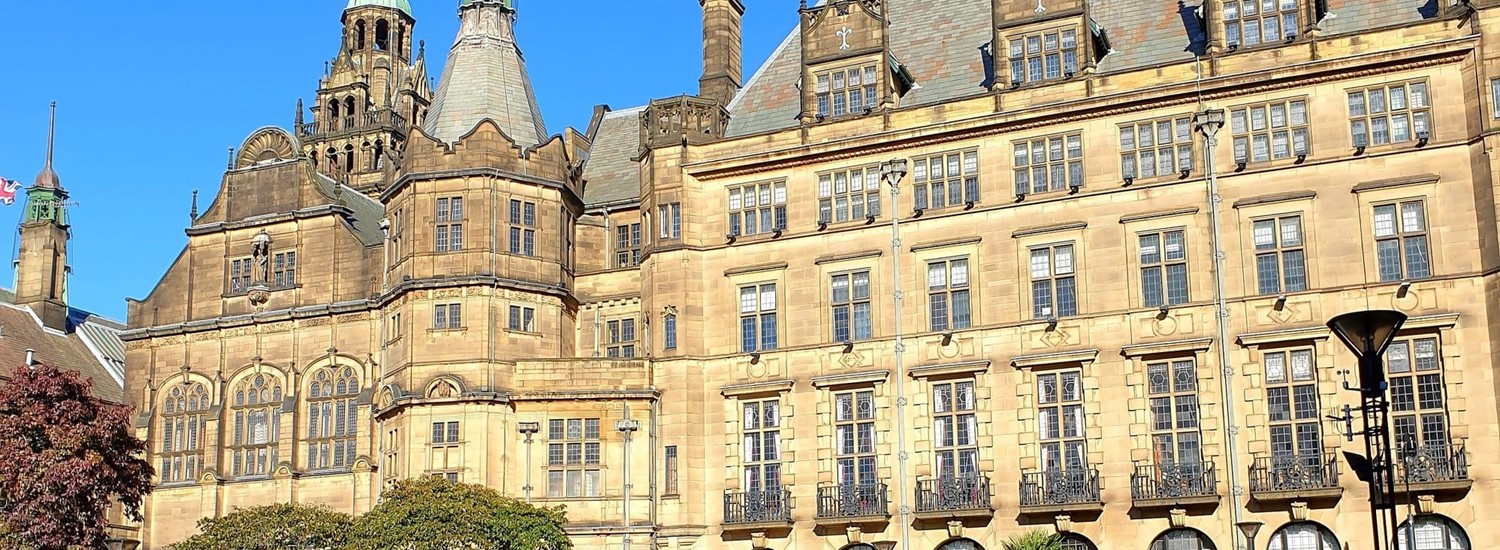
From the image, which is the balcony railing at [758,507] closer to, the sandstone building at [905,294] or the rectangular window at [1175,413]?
the sandstone building at [905,294]

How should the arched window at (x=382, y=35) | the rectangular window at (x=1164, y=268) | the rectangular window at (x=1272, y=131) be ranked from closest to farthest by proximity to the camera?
the rectangular window at (x=1272, y=131), the rectangular window at (x=1164, y=268), the arched window at (x=382, y=35)

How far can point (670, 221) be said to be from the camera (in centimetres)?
5012

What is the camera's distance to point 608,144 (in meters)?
59.4

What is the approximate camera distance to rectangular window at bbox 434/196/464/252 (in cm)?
5109

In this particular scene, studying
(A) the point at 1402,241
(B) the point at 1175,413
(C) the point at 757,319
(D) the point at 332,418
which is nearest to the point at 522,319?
(C) the point at 757,319

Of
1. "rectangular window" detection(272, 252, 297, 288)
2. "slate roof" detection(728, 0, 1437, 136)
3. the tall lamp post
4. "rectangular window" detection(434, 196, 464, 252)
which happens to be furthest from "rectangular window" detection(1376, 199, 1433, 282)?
"rectangular window" detection(272, 252, 297, 288)

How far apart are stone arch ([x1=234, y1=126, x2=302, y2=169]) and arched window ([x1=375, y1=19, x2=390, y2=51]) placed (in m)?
29.3

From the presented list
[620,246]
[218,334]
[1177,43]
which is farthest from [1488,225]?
[218,334]

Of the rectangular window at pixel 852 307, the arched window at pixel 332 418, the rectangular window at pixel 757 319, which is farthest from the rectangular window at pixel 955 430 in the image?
the arched window at pixel 332 418

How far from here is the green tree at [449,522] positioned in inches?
1678

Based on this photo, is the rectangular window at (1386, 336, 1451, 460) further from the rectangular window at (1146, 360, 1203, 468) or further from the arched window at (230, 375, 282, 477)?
the arched window at (230, 375, 282, 477)

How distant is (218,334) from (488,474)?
559 inches

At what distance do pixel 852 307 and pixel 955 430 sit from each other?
472 cm

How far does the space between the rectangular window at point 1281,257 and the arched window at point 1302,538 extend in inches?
237
